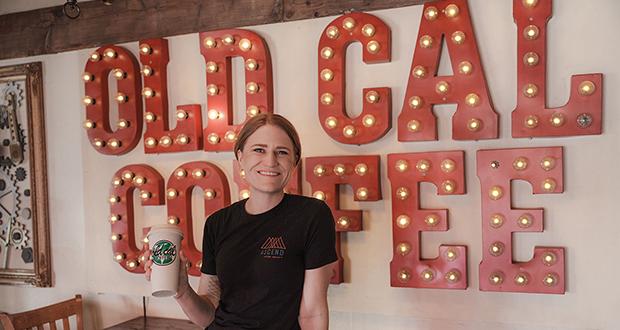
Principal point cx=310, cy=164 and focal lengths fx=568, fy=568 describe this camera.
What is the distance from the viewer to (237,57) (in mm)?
2398

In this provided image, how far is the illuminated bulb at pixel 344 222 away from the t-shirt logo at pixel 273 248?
0.69 metres

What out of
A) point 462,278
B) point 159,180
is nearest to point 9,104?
point 159,180

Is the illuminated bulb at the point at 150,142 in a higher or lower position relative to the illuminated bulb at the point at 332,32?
lower

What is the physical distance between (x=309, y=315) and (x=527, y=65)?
3.73 ft

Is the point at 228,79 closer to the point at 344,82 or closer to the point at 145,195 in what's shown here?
the point at 344,82

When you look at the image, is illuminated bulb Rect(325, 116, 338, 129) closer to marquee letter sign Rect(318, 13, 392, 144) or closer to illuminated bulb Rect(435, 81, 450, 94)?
marquee letter sign Rect(318, 13, 392, 144)

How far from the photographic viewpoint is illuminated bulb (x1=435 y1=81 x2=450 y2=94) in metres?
2.04

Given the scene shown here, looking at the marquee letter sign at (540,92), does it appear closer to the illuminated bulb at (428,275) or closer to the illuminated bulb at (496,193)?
the illuminated bulb at (496,193)

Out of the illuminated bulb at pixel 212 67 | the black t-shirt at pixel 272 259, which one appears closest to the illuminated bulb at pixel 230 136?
the illuminated bulb at pixel 212 67

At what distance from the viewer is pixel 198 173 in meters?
2.39

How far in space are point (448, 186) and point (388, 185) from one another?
0.24 metres

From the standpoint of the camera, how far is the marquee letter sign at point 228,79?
91.0 inches

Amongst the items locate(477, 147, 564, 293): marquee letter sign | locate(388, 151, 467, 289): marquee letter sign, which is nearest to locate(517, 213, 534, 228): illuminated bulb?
locate(477, 147, 564, 293): marquee letter sign

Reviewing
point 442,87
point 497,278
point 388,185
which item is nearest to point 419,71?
point 442,87
